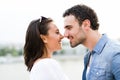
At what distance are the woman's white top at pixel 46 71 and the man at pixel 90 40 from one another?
146 mm

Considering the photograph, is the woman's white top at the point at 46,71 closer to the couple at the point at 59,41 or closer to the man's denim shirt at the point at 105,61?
the couple at the point at 59,41

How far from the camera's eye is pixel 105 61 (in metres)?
2.02

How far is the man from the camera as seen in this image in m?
2.02

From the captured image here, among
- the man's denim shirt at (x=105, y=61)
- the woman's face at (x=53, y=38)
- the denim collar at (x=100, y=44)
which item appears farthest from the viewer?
the woman's face at (x=53, y=38)

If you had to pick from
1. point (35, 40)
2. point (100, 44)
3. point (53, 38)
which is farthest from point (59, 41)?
point (100, 44)

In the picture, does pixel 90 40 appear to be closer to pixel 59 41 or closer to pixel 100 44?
pixel 100 44

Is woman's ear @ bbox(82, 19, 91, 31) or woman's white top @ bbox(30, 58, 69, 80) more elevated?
woman's ear @ bbox(82, 19, 91, 31)

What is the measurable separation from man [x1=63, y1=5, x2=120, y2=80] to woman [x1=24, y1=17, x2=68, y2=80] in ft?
0.28

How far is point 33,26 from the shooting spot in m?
2.20

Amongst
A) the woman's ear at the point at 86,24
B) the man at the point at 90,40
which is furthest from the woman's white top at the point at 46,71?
the woman's ear at the point at 86,24

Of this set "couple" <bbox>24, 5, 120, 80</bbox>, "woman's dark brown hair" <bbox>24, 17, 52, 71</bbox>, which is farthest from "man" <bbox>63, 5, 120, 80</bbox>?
"woman's dark brown hair" <bbox>24, 17, 52, 71</bbox>

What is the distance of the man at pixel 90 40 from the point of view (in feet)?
6.64

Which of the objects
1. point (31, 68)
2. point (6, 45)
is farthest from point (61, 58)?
point (31, 68)

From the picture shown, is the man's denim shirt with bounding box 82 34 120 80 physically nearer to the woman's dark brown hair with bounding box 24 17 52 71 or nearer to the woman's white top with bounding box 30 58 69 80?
the woman's white top with bounding box 30 58 69 80
